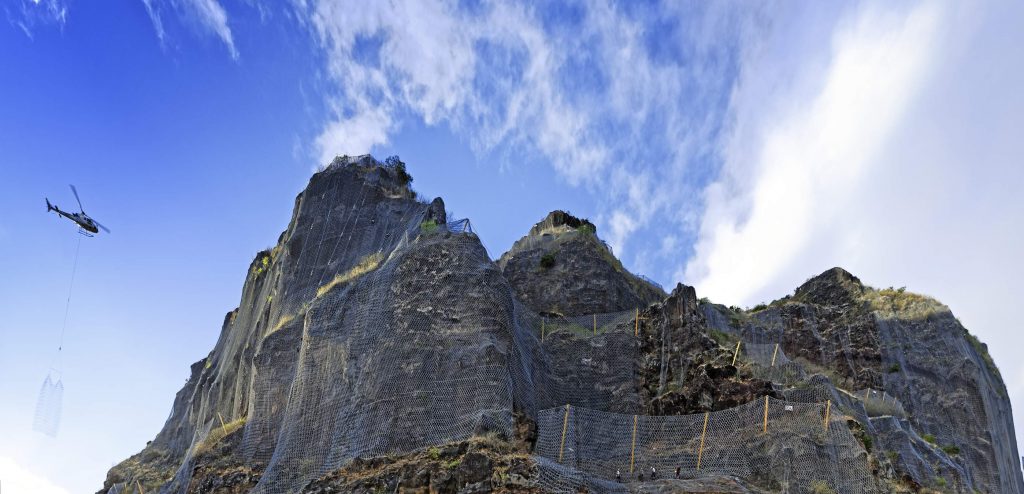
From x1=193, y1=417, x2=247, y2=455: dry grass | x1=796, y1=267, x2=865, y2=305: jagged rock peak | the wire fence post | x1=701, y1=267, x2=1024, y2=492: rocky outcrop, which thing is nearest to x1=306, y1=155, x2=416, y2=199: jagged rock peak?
x1=193, y1=417, x2=247, y2=455: dry grass

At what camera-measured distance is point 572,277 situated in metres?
37.7

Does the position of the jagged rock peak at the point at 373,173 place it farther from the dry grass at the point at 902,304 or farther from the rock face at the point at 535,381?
the dry grass at the point at 902,304

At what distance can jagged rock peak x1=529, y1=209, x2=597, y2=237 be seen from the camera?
43094mm

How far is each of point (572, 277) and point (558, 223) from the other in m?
6.75

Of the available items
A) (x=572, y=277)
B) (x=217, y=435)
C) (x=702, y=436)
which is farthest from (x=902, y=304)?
(x=217, y=435)

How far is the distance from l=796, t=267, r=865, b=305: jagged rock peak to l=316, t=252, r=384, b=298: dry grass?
65.1 ft

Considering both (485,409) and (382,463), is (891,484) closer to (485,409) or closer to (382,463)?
(485,409)

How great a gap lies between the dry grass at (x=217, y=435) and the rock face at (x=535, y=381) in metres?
0.15

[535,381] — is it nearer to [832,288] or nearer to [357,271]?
[357,271]

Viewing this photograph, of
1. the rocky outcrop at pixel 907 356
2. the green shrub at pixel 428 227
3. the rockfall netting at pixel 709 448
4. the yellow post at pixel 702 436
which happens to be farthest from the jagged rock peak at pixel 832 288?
the green shrub at pixel 428 227

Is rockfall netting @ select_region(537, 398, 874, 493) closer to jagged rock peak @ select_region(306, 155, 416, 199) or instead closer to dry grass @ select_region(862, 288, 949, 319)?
jagged rock peak @ select_region(306, 155, 416, 199)

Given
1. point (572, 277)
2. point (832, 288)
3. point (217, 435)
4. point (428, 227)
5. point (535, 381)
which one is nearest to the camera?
point (535, 381)

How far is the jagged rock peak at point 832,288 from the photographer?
4212cm

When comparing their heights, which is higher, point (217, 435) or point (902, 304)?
point (902, 304)
